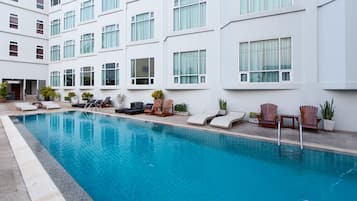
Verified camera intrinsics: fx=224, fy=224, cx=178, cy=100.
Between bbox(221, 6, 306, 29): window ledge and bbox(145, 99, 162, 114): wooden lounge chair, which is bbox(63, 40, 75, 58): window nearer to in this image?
bbox(145, 99, 162, 114): wooden lounge chair

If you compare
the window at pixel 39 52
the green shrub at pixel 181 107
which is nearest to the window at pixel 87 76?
the window at pixel 39 52

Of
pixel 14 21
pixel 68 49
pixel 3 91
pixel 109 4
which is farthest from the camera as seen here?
pixel 14 21

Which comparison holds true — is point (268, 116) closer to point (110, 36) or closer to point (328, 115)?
point (328, 115)

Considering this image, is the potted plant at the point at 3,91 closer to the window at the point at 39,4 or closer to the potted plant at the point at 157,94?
the window at the point at 39,4

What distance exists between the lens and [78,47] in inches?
953

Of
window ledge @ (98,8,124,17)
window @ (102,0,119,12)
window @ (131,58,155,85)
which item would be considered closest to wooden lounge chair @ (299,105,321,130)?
window @ (131,58,155,85)

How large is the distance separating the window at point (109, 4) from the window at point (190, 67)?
8796 millimetres

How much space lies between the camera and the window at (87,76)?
73.5ft

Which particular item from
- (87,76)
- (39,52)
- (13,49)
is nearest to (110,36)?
(87,76)

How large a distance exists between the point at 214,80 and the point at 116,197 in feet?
34.0

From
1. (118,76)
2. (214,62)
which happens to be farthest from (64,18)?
(214,62)

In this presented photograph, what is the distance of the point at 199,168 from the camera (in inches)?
248

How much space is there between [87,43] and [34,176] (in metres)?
20.7

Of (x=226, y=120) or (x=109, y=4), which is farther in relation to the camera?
(x=109, y=4)
